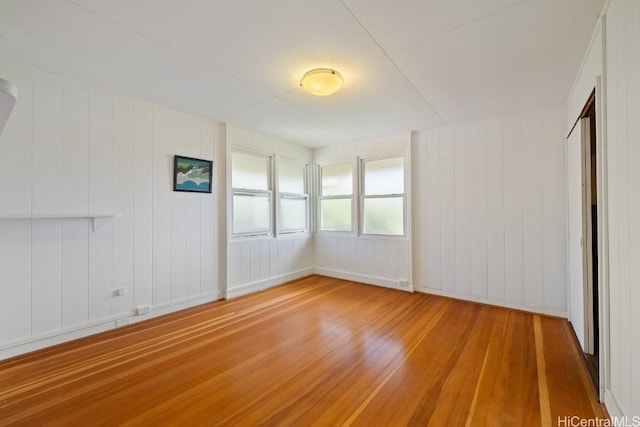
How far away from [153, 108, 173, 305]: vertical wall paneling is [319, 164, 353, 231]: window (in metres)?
2.77

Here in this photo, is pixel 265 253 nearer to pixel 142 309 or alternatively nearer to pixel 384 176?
pixel 142 309

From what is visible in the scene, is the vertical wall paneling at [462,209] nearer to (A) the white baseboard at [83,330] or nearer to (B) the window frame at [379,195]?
(B) the window frame at [379,195]

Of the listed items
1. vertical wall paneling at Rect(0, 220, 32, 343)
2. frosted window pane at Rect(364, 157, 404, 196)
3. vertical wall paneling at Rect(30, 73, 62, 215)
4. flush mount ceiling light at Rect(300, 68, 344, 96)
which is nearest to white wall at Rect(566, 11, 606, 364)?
flush mount ceiling light at Rect(300, 68, 344, 96)

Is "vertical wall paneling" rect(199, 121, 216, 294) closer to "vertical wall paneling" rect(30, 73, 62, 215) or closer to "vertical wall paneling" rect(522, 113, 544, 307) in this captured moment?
"vertical wall paneling" rect(30, 73, 62, 215)

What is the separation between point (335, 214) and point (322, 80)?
3070 millimetres

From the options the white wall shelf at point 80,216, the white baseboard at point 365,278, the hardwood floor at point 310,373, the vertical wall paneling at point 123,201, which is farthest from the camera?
the white baseboard at point 365,278

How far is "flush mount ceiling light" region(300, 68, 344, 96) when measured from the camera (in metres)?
2.35

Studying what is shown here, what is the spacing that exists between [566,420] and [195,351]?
2.68 m

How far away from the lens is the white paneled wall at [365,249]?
4.33m

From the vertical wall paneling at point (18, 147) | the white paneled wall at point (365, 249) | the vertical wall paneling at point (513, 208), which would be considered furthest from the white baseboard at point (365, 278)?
the vertical wall paneling at point (18, 147)

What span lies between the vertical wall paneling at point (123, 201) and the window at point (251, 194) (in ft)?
4.35

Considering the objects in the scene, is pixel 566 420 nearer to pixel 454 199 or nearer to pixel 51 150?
pixel 454 199

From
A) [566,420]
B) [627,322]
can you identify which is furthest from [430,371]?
[627,322]

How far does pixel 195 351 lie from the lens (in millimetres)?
2434
